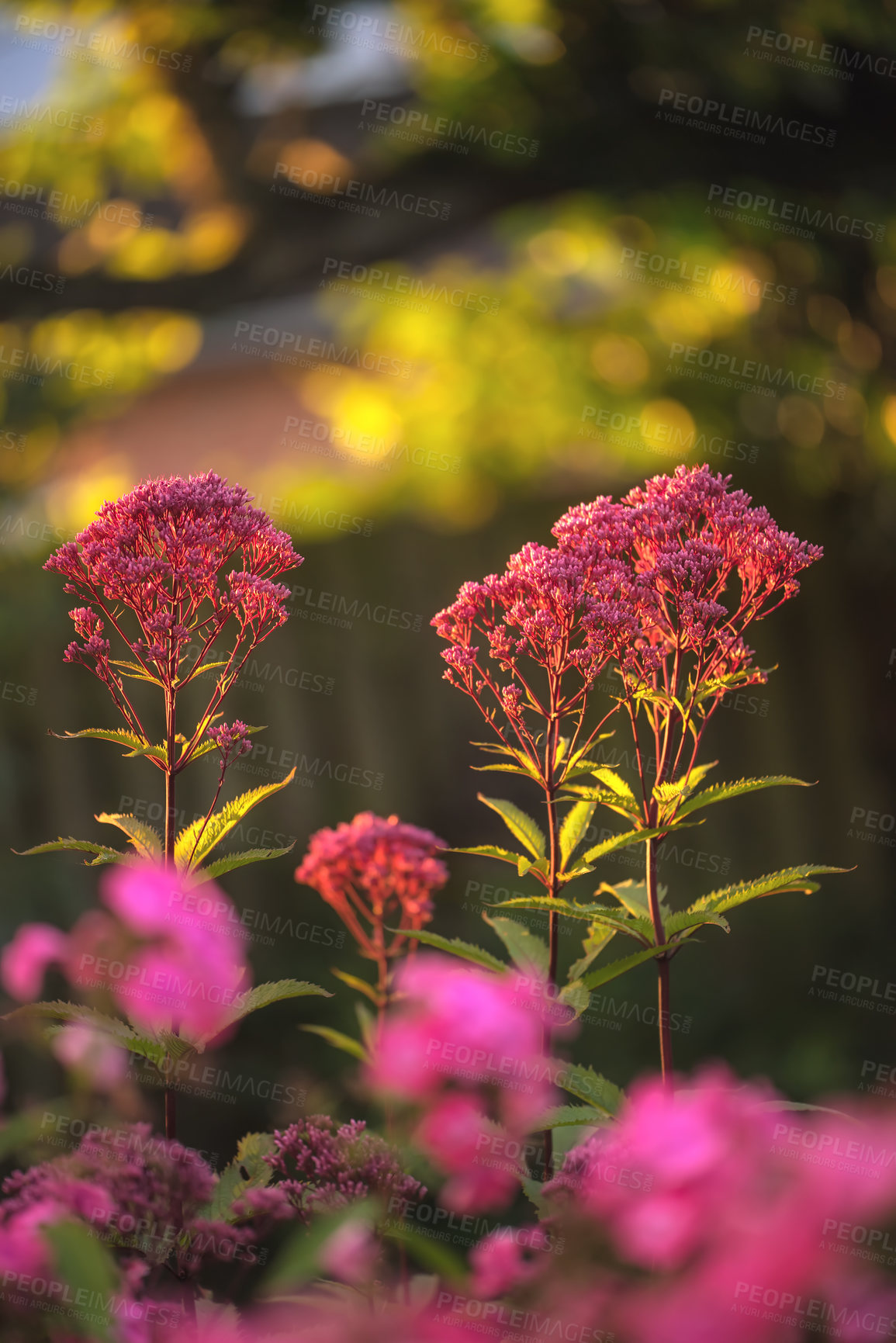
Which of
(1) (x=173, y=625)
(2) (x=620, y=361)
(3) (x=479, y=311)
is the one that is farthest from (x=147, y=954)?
(3) (x=479, y=311)

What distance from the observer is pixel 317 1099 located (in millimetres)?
951

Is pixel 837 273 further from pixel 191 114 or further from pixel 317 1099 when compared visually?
pixel 317 1099

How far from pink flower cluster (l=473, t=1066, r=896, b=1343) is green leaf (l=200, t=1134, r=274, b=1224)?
40 cm

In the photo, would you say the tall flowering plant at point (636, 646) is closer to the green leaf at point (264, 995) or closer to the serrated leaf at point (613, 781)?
the serrated leaf at point (613, 781)

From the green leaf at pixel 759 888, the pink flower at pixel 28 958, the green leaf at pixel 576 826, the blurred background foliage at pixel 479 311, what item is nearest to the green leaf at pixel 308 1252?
the pink flower at pixel 28 958

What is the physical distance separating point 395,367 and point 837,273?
14.1 ft

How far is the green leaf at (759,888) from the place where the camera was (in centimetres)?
100

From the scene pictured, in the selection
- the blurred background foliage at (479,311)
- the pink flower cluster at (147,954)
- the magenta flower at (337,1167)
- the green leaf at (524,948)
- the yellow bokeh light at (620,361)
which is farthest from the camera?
the yellow bokeh light at (620,361)

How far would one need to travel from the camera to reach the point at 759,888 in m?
1.03

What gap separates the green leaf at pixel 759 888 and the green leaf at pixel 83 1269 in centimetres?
58

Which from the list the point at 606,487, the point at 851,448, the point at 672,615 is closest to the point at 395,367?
the point at 606,487

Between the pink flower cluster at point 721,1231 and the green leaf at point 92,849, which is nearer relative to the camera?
the pink flower cluster at point 721,1231

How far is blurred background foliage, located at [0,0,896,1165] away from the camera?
174 inches

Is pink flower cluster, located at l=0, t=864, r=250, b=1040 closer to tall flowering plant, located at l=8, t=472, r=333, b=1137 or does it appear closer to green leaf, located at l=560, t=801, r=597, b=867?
tall flowering plant, located at l=8, t=472, r=333, b=1137
